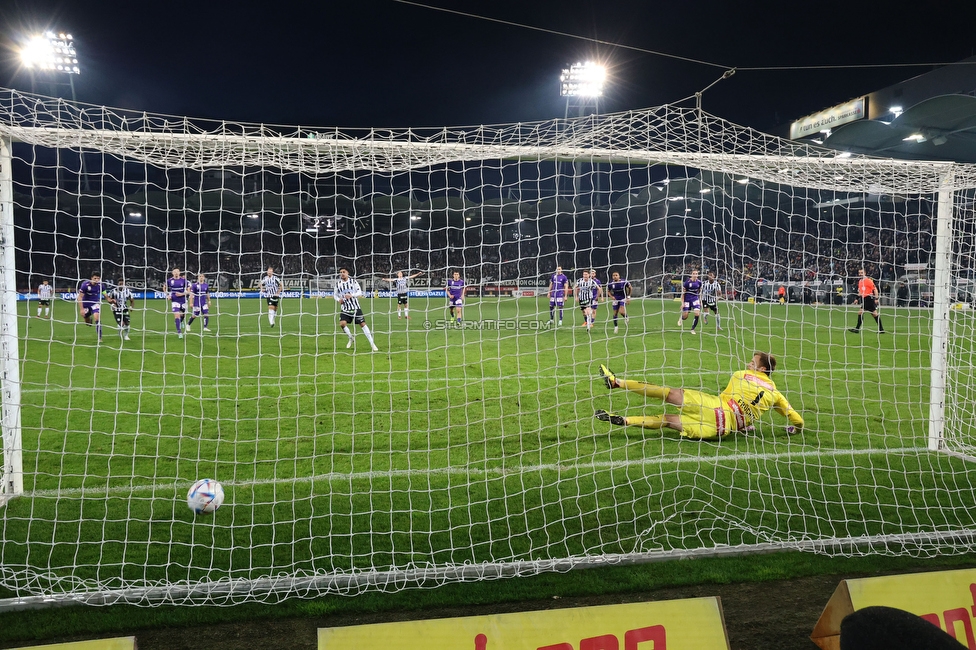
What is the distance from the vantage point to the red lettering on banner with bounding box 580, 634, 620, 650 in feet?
7.71

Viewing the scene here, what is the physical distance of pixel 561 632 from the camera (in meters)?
2.37

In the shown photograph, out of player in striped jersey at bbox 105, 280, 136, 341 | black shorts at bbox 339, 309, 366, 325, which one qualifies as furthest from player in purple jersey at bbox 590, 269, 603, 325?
player in striped jersey at bbox 105, 280, 136, 341

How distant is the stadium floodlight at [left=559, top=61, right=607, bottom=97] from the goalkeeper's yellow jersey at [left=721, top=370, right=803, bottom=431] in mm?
21889

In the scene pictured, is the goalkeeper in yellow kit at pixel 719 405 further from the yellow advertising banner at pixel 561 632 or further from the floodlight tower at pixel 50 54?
the floodlight tower at pixel 50 54

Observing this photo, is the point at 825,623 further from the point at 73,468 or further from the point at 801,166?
the point at 73,468

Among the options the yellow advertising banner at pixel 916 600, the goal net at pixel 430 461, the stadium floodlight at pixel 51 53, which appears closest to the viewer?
the yellow advertising banner at pixel 916 600

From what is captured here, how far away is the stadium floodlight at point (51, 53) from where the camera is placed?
78.4 ft

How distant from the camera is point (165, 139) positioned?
410cm

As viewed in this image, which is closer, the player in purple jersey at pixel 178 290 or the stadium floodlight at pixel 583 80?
the player in purple jersey at pixel 178 290

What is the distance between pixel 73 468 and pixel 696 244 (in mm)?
36243

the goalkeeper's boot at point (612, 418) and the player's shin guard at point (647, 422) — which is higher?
the goalkeeper's boot at point (612, 418)

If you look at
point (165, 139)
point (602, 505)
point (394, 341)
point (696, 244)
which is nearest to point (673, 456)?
point (602, 505)

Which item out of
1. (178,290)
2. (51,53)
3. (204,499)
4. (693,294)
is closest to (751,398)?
(204,499)

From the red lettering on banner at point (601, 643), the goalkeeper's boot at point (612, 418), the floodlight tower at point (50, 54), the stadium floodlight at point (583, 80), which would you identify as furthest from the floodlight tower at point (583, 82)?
the red lettering on banner at point (601, 643)
